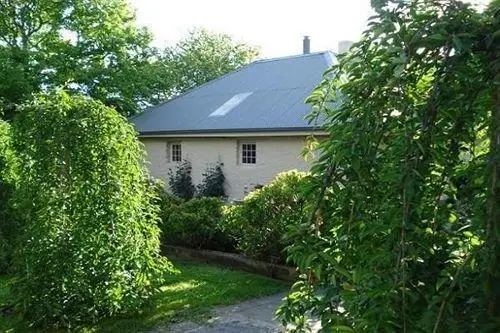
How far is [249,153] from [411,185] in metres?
14.8

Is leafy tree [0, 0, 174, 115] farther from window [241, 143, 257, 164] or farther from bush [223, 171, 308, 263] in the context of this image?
bush [223, 171, 308, 263]

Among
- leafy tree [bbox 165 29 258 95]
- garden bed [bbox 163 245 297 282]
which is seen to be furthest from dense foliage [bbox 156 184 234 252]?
leafy tree [bbox 165 29 258 95]

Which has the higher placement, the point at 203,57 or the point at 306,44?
the point at 203,57

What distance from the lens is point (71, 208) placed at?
5.72 metres

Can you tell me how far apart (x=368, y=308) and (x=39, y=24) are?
2514 centimetres

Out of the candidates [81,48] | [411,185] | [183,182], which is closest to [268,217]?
[411,185]

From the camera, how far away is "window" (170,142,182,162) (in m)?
18.8

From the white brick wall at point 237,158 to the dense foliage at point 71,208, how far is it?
7917 mm

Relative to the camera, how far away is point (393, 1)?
6.20ft

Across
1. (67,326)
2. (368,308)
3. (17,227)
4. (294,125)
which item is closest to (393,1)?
(368,308)

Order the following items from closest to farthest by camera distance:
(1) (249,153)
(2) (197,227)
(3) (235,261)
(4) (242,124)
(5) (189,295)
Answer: (5) (189,295), (3) (235,261), (2) (197,227), (4) (242,124), (1) (249,153)

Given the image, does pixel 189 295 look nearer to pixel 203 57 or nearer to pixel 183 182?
pixel 183 182

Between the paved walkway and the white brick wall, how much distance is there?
7.51 metres

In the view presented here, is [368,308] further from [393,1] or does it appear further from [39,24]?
[39,24]
